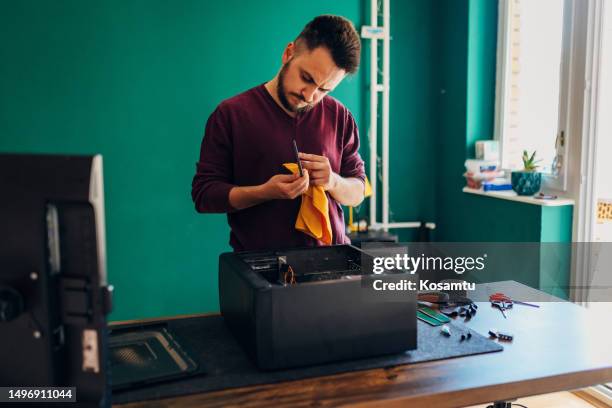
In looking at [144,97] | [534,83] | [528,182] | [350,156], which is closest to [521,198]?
[528,182]


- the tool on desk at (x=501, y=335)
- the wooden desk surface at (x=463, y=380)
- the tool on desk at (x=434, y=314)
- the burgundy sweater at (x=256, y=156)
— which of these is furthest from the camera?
the burgundy sweater at (x=256, y=156)

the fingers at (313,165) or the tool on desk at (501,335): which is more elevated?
the fingers at (313,165)

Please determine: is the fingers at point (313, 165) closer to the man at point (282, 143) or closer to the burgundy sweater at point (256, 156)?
the man at point (282, 143)

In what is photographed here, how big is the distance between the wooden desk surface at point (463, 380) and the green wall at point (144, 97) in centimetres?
240

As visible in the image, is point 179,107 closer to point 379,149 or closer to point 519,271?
point 379,149

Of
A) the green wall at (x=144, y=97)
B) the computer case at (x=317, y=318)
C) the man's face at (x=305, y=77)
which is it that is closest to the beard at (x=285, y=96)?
the man's face at (x=305, y=77)

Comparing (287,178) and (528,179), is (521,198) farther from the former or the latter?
(287,178)

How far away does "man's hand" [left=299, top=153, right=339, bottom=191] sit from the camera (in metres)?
1.67

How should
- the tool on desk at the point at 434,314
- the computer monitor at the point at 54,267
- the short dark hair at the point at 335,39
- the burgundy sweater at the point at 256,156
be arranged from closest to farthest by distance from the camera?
the computer monitor at the point at 54,267 → the tool on desk at the point at 434,314 → the short dark hair at the point at 335,39 → the burgundy sweater at the point at 256,156

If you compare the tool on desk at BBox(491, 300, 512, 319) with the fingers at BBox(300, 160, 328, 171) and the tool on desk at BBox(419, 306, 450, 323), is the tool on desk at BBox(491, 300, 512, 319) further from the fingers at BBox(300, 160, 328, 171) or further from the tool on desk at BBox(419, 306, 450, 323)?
the fingers at BBox(300, 160, 328, 171)

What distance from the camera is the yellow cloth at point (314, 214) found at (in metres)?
1.74

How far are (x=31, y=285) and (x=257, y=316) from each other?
444mm

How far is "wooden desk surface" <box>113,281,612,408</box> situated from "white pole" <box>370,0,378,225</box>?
236 centimetres

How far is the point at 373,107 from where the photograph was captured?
12.1ft
